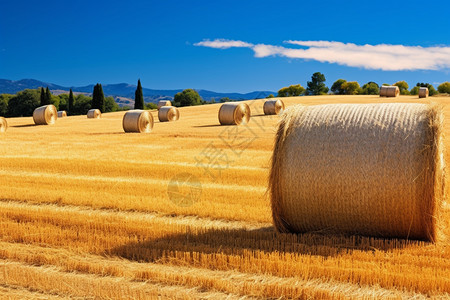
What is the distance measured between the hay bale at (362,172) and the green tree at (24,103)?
288 feet

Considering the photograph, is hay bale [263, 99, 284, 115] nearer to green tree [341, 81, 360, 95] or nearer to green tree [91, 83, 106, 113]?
green tree [91, 83, 106, 113]

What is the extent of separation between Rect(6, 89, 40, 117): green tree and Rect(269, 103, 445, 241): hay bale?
87.8 metres

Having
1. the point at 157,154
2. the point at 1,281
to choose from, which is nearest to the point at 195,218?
the point at 1,281

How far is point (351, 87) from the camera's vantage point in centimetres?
11012

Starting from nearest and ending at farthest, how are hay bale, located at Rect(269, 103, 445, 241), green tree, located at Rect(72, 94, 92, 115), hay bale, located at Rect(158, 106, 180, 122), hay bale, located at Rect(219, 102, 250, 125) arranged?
hay bale, located at Rect(269, 103, 445, 241) → hay bale, located at Rect(219, 102, 250, 125) → hay bale, located at Rect(158, 106, 180, 122) → green tree, located at Rect(72, 94, 92, 115)

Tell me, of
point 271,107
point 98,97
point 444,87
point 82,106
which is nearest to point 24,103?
point 82,106

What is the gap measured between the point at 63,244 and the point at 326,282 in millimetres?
3572

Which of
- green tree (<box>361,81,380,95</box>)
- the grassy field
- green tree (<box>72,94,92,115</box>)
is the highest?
green tree (<box>361,81,380,95</box>)

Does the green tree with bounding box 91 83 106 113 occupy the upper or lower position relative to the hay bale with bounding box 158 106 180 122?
upper

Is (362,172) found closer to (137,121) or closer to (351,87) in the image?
(137,121)

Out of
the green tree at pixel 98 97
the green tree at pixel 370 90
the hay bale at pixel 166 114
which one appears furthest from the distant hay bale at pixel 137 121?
the green tree at pixel 370 90

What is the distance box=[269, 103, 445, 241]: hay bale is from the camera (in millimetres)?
6574

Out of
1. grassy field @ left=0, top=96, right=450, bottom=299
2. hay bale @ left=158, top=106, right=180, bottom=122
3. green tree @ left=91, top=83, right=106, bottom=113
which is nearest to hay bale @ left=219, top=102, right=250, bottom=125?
hay bale @ left=158, top=106, right=180, bottom=122

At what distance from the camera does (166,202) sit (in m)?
9.51
